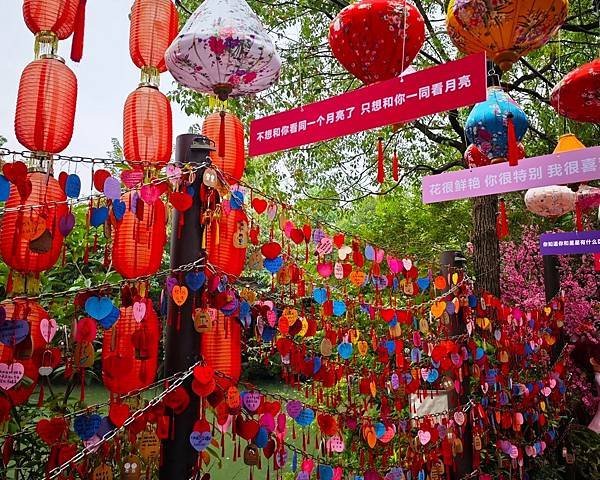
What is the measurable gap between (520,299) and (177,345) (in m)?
5.18

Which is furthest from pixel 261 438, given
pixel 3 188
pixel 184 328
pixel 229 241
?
pixel 3 188

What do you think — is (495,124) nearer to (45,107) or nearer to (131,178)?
(131,178)

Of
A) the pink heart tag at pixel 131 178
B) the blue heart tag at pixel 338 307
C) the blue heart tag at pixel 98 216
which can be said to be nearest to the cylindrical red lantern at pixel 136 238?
the pink heart tag at pixel 131 178

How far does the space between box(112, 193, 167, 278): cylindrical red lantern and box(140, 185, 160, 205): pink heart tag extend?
86 mm

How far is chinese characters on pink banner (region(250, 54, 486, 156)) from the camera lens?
163 cm

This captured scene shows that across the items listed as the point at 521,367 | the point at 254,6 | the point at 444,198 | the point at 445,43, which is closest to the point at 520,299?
the point at 521,367

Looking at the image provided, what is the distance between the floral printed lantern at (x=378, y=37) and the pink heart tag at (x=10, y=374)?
5.22 ft

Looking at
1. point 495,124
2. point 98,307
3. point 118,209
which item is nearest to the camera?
point 98,307

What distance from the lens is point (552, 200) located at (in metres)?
3.96

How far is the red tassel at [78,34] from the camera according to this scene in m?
1.85

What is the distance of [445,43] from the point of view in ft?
18.8

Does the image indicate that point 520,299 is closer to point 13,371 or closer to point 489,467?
point 489,467

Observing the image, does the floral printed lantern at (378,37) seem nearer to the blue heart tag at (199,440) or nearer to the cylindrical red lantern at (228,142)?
the cylindrical red lantern at (228,142)

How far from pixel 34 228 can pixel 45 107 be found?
1.85ft
